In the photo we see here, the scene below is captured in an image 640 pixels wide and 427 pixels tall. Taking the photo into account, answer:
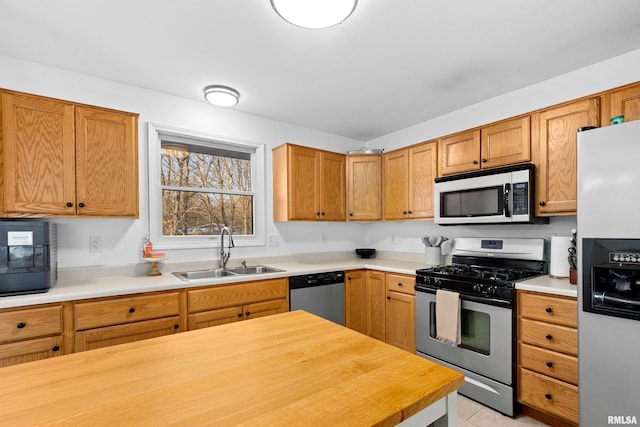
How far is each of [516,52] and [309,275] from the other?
2.35 metres

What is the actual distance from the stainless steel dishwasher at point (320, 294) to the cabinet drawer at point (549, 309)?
1.52 m

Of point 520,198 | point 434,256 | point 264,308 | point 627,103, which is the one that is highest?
point 627,103

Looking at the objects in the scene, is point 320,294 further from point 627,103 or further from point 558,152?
point 627,103

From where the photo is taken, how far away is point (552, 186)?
230cm

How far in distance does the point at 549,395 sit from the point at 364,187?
2.41 m

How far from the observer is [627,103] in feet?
6.55

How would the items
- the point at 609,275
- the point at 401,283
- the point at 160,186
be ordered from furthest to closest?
the point at 401,283 → the point at 160,186 → the point at 609,275

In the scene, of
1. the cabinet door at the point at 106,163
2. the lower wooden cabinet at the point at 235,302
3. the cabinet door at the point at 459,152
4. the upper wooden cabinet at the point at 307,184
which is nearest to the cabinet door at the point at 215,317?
the lower wooden cabinet at the point at 235,302

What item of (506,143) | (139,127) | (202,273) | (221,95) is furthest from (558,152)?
(139,127)

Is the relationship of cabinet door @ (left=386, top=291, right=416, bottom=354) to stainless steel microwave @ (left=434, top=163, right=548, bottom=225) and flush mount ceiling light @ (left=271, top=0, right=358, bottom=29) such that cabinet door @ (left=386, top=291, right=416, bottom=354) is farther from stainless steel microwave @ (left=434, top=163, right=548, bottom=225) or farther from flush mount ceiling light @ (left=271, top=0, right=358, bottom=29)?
flush mount ceiling light @ (left=271, top=0, right=358, bottom=29)

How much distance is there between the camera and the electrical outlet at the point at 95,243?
250cm

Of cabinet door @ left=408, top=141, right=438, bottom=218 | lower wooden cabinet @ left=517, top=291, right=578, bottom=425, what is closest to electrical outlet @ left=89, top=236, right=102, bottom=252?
cabinet door @ left=408, top=141, right=438, bottom=218

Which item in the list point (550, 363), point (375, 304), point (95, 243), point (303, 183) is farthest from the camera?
point (303, 183)

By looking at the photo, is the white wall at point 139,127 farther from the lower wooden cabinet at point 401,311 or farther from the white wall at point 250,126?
the lower wooden cabinet at point 401,311
